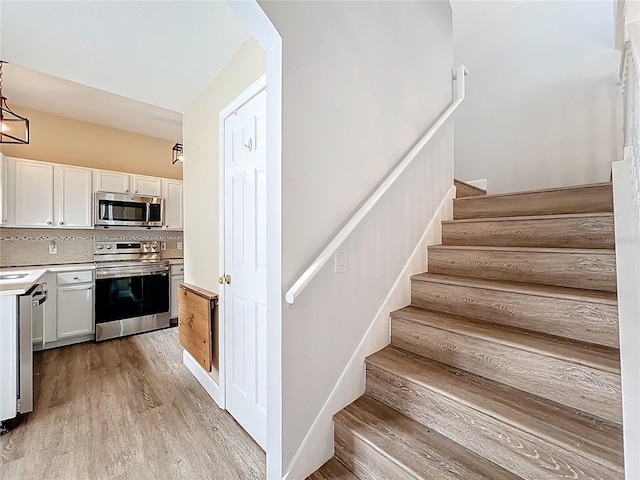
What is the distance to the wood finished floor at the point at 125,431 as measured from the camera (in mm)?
1592

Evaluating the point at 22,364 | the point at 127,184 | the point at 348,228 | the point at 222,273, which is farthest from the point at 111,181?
the point at 348,228

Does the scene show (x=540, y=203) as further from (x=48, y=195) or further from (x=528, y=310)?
(x=48, y=195)

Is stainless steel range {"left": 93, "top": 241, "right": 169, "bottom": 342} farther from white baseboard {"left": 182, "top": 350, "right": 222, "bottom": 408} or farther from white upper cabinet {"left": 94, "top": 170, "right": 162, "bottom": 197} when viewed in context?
white baseboard {"left": 182, "top": 350, "right": 222, "bottom": 408}

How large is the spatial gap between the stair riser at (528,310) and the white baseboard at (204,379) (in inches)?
67.8

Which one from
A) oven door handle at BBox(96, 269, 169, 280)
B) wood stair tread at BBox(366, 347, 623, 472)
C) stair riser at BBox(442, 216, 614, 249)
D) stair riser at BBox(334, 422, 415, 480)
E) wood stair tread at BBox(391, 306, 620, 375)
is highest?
stair riser at BBox(442, 216, 614, 249)

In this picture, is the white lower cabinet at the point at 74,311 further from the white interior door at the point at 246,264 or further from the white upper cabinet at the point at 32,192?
the white interior door at the point at 246,264

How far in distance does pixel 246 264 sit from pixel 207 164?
1.12 metres

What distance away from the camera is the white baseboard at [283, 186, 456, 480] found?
1312 millimetres

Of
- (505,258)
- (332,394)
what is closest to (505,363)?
(505,258)

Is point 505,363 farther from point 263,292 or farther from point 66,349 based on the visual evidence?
point 66,349

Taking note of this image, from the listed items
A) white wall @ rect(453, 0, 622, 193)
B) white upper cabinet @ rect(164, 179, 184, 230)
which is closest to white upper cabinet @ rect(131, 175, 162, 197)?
white upper cabinet @ rect(164, 179, 184, 230)

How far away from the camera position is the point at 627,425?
2.80 ft

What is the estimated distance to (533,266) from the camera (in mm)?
1618

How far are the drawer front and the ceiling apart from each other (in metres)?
2.10
